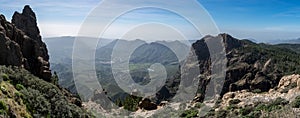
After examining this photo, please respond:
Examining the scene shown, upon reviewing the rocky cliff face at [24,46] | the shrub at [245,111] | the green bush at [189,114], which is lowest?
the green bush at [189,114]

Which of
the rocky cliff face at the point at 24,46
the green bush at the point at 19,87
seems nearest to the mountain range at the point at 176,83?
the rocky cliff face at the point at 24,46

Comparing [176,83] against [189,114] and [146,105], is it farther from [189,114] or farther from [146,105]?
[189,114]

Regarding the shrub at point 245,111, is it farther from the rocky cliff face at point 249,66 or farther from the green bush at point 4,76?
the rocky cliff face at point 249,66

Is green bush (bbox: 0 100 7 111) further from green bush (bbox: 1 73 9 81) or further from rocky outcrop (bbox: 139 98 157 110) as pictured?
rocky outcrop (bbox: 139 98 157 110)

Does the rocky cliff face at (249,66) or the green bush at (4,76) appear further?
the rocky cliff face at (249,66)

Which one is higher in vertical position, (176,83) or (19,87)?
(19,87)

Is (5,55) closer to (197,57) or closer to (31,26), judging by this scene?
(31,26)

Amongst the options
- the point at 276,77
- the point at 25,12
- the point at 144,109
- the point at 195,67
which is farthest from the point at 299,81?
the point at 195,67

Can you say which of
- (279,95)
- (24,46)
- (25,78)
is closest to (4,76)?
(25,78)
